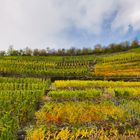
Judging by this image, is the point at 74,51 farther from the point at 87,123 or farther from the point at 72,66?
the point at 87,123


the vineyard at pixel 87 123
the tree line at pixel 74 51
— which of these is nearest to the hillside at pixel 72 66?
the tree line at pixel 74 51

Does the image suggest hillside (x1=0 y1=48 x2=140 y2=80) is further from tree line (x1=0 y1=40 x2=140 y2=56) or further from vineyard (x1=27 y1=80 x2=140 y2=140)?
vineyard (x1=27 y1=80 x2=140 y2=140)

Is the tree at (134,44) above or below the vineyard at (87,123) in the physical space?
above

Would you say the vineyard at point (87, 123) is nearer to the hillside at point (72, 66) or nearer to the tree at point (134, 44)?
the hillside at point (72, 66)

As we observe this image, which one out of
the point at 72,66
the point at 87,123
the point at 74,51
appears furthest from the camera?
the point at 74,51

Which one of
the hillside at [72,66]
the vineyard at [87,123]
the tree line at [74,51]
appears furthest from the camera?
the tree line at [74,51]

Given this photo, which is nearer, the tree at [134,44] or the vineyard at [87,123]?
the vineyard at [87,123]

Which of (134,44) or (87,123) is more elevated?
(134,44)

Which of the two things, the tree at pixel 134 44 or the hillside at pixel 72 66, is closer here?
the hillside at pixel 72 66

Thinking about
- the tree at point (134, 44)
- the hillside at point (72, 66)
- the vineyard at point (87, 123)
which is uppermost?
the tree at point (134, 44)

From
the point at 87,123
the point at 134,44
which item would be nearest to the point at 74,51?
the point at 134,44

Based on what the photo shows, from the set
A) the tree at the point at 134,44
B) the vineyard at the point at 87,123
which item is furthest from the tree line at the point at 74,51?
the vineyard at the point at 87,123

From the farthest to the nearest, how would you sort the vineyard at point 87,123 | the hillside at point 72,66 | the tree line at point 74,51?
the tree line at point 74,51 → the hillside at point 72,66 → the vineyard at point 87,123

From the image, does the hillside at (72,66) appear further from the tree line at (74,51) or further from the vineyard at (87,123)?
the vineyard at (87,123)
